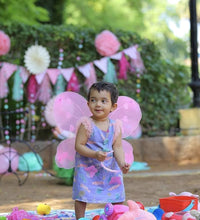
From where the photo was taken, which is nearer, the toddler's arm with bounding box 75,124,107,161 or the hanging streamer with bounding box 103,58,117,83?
the toddler's arm with bounding box 75,124,107,161

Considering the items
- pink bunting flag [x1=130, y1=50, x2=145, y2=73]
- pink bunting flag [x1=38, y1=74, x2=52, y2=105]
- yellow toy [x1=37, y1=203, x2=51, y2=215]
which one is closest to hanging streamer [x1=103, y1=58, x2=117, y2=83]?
pink bunting flag [x1=130, y1=50, x2=145, y2=73]

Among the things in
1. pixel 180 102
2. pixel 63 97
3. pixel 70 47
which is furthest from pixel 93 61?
pixel 63 97

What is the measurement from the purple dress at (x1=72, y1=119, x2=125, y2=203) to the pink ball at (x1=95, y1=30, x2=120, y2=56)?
487cm

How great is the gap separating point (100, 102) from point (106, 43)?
4924 millimetres

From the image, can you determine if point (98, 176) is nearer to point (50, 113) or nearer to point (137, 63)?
point (50, 113)

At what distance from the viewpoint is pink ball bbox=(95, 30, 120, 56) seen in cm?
794

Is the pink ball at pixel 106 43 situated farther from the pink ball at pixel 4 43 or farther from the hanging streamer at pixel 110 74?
the pink ball at pixel 4 43

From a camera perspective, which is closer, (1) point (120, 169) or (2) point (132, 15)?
(1) point (120, 169)

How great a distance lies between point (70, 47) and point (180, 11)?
73.3 feet

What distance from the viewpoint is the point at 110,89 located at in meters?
3.18

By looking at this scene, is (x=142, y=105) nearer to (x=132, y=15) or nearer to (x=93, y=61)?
(x=93, y=61)

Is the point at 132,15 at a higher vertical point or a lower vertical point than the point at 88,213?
higher

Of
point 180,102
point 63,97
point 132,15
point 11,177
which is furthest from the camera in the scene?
point 132,15

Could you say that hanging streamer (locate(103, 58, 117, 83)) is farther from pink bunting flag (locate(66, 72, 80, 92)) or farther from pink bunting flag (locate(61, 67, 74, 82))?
pink bunting flag (locate(61, 67, 74, 82))
